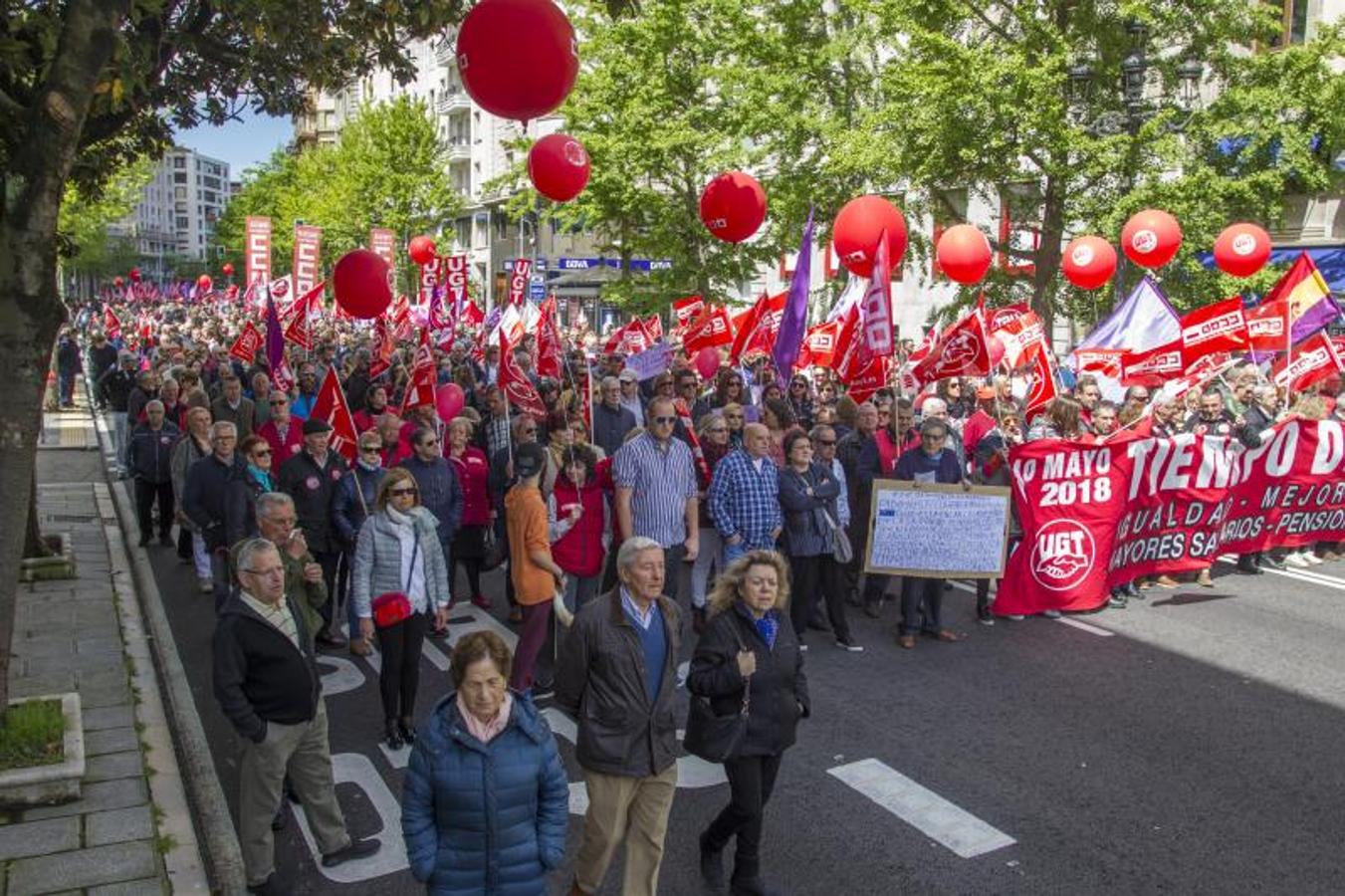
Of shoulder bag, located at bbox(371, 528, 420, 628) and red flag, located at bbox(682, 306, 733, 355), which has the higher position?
red flag, located at bbox(682, 306, 733, 355)

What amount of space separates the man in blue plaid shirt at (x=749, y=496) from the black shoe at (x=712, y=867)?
319 cm

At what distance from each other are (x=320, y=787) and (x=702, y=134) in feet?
76.0

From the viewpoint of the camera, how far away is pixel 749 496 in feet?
26.3

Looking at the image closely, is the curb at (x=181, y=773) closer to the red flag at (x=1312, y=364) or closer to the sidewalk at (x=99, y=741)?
the sidewalk at (x=99, y=741)

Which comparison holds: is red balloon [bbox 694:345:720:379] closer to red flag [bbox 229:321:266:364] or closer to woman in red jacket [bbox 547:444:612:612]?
red flag [bbox 229:321:266:364]

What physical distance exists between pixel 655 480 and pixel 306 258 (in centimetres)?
2217

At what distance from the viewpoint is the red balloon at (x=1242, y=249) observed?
15617 millimetres

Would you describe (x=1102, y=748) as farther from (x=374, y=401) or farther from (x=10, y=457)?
(x=374, y=401)

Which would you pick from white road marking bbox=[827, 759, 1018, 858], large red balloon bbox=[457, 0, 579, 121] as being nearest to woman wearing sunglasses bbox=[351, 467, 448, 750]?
large red balloon bbox=[457, 0, 579, 121]

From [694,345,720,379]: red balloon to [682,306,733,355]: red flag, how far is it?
0.25ft

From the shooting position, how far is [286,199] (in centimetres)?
6009

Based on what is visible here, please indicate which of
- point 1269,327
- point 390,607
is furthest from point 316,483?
point 1269,327

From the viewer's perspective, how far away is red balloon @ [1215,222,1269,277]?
51.2 ft

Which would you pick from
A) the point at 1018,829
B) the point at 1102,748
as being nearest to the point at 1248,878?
the point at 1018,829
